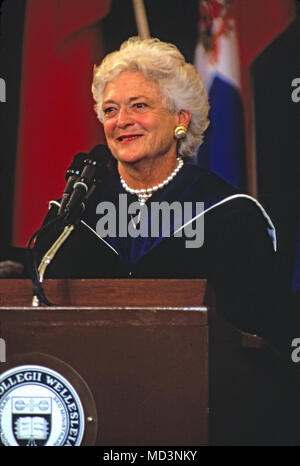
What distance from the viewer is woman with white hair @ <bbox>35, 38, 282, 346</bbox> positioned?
2361 millimetres

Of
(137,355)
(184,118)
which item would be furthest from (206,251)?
(137,355)

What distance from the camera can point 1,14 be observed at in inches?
115

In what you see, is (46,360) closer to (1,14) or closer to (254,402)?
(254,402)

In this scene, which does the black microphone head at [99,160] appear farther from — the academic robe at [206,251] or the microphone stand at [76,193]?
the academic robe at [206,251]

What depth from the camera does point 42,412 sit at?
142cm

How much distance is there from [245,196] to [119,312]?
1.15 m

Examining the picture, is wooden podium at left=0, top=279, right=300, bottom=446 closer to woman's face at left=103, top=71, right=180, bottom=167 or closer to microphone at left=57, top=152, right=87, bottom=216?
microphone at left=57, top=152, right=87, bottom=216

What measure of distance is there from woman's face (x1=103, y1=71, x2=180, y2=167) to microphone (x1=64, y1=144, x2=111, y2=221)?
35 cm

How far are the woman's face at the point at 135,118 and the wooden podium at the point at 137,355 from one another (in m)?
1.01

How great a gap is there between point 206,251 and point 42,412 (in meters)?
1.10

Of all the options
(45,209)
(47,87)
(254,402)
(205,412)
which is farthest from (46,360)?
(47,87)

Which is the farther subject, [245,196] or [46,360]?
[245,196]

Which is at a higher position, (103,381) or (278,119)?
(278,119)

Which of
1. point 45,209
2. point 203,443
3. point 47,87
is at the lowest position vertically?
point 203,443
